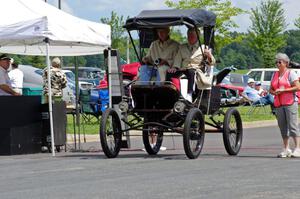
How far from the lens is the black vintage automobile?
15586 millimetres

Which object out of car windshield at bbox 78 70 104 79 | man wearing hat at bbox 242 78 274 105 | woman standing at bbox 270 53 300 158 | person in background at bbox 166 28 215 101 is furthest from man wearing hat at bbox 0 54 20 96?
car windshield at bbox 78 70 104 79

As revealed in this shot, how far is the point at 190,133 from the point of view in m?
15.4

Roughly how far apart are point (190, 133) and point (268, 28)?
56713 millimetres

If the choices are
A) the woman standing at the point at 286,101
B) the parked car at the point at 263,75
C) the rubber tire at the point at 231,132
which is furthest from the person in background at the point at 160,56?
the parked car at the point at 263,75

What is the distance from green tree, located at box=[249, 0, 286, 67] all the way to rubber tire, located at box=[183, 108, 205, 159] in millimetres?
55575

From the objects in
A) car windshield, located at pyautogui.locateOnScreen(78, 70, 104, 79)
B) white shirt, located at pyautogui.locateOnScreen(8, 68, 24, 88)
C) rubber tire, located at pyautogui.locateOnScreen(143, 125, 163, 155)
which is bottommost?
rubber tire, located at pyautogui.locateOnScreen(143, 125, 163, 155)

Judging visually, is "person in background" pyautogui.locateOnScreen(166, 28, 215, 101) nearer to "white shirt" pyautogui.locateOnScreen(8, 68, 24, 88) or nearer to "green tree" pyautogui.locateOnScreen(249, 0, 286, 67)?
"white shirt" pyautogui.locateOnScreen(8, 68, 24, 88)

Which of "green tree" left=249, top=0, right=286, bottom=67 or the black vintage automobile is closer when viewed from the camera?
the black vintage automobile

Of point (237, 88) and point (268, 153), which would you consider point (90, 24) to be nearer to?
point (268, 153)

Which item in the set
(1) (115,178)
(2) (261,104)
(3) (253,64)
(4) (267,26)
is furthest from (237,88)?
(3) (253,64)

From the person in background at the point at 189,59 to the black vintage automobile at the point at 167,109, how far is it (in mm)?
264

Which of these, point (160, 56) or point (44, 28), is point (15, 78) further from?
point (160, 56)

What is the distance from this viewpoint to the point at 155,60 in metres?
16.2

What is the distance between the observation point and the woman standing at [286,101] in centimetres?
1605
